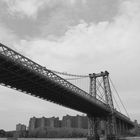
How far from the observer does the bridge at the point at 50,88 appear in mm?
38625

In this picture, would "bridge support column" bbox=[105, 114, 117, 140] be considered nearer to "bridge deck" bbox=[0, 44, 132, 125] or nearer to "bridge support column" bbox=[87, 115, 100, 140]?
"bridge support column" bbox=[87, 115, 100, 140]

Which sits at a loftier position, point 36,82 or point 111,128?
point 36,82

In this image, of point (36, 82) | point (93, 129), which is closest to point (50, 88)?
point (36, 82)

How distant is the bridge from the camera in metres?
38.6

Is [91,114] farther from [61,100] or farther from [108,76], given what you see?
[61,100]

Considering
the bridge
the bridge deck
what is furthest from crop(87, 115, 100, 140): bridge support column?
the bridge deck

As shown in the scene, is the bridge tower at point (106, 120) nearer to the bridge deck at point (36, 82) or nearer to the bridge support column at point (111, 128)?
the bridge support column at point (111, 128)

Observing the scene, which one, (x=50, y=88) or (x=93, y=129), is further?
(x=93, y=129)

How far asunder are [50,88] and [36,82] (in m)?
5.16

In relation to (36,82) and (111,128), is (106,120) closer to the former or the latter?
(111,128)

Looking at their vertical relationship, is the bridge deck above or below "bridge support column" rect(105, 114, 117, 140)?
above

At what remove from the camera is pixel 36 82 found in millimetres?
45531

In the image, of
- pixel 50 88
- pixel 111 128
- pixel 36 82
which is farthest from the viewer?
pixel 111 128

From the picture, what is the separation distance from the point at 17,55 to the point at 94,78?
54.4 m
